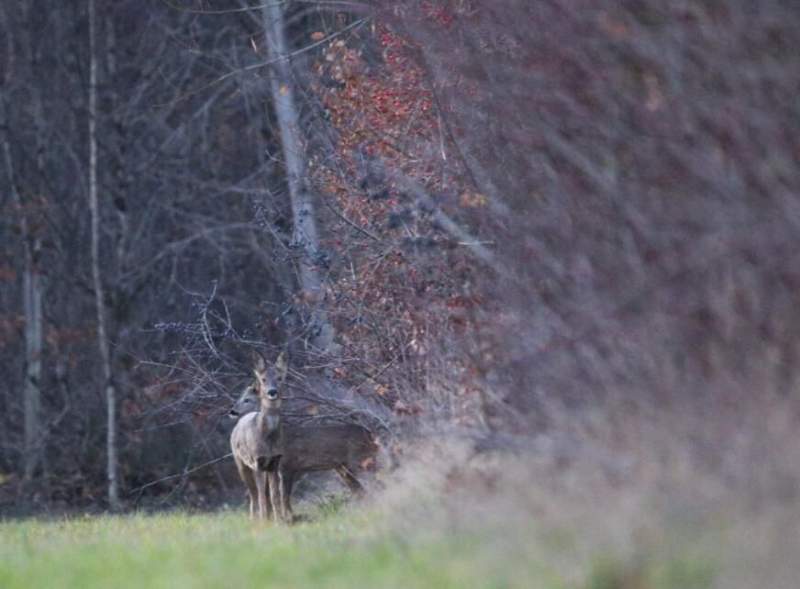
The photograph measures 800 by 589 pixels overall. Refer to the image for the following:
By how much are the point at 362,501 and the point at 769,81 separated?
21.6 feet

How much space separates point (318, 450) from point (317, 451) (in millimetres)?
20

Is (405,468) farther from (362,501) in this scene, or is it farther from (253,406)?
(253,406)

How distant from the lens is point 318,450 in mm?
16578

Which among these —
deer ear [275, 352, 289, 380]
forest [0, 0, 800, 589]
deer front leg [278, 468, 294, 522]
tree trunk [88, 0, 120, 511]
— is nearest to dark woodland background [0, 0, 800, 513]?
forest [0, 0, 800, 589]

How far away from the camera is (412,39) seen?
50.0ft

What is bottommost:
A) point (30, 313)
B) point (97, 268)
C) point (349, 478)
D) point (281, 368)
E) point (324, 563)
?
point (349, 478)

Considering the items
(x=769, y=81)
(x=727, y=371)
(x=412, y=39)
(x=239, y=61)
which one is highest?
(x=239, y=61)

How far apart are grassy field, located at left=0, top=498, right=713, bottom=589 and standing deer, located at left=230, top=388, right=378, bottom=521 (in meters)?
3.32

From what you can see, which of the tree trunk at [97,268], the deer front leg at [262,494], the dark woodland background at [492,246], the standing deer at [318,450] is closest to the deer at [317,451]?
the standing deer at [318,450]

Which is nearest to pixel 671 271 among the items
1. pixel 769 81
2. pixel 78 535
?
pixel 769 81

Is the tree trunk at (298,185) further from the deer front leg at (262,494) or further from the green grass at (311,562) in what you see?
the green grass at (311,562)

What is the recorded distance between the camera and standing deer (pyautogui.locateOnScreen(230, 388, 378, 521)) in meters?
16.2

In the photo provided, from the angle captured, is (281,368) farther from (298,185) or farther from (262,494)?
(298,185)

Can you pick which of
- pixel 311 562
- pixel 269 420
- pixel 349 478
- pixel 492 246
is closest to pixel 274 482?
pixel 269 420
